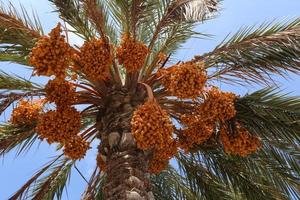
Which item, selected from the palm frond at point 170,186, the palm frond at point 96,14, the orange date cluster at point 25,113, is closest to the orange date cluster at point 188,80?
the palm frond at point 96,14

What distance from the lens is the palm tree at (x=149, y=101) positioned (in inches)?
243

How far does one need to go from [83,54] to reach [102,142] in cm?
120

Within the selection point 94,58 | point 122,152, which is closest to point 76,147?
point 122,152

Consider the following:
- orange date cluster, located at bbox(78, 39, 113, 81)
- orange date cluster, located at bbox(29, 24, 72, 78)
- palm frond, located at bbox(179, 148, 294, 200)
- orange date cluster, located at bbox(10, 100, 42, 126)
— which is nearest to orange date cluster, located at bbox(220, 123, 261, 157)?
palm frond, located at bbox(179, 148, 294, 200)

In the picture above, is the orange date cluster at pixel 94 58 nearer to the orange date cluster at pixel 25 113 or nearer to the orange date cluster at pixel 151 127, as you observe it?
the orange date cluster at pixel 151 127

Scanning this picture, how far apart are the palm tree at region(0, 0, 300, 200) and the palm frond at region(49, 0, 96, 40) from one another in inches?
0.5

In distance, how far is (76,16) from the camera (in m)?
6.82

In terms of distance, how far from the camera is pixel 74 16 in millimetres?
6844

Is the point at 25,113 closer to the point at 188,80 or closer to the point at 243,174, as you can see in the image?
the point at 188,80

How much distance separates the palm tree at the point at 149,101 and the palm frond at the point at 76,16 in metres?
0.01

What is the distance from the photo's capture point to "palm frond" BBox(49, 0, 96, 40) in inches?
262

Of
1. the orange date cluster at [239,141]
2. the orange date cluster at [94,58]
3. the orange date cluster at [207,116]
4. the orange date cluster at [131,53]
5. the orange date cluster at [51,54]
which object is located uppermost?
the orange date cluster at [131,53]

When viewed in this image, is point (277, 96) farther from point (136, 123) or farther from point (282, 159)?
point (136, 123)

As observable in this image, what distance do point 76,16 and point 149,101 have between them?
164 centimetres
